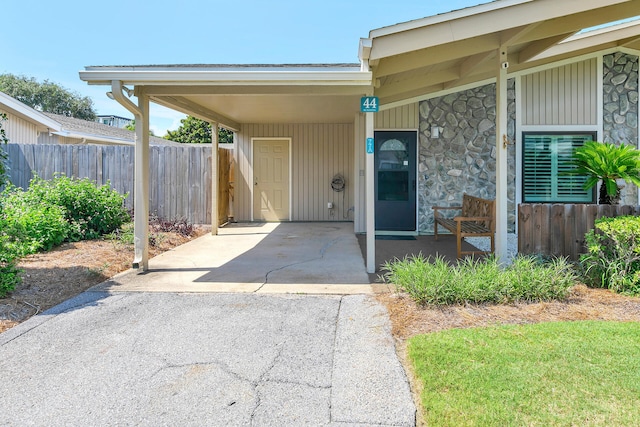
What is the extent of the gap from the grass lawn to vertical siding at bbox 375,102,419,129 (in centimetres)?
543

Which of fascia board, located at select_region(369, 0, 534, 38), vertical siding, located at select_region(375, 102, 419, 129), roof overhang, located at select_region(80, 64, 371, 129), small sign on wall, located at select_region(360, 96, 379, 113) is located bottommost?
small sign on wall, located at select_region(360, 96, 379, 113)

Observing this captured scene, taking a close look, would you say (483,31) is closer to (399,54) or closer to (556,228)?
(399,54)

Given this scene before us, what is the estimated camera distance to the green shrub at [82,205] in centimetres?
680

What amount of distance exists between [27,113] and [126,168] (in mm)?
4992

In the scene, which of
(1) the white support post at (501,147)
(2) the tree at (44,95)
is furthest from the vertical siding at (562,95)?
(2) the tree at (44,95)

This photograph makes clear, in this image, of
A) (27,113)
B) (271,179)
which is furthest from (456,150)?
(27,113)

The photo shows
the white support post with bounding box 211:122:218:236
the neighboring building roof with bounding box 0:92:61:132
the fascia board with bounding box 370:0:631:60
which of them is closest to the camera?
the fascia board with bounding box 370:0:631:60

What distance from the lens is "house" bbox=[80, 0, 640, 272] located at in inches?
186

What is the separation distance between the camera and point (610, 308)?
3.67m

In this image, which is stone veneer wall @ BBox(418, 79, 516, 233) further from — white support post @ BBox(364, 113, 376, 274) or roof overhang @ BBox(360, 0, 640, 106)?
white support post @ BBox(364, 113, 376, 274)

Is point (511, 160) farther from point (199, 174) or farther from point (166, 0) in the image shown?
point (166, 0)

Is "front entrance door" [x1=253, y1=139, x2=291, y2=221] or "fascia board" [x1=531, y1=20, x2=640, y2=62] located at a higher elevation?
"fascia board" [x1=531, y1=20, x2=640, y2=62]

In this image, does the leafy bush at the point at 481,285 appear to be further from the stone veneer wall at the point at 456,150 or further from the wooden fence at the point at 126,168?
the wooden fence at the point at 126,168

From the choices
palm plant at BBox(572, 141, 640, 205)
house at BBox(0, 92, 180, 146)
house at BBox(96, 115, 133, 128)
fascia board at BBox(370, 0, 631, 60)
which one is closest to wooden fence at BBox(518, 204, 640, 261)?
palm plant at BBox(572, 141, 640, 205)
